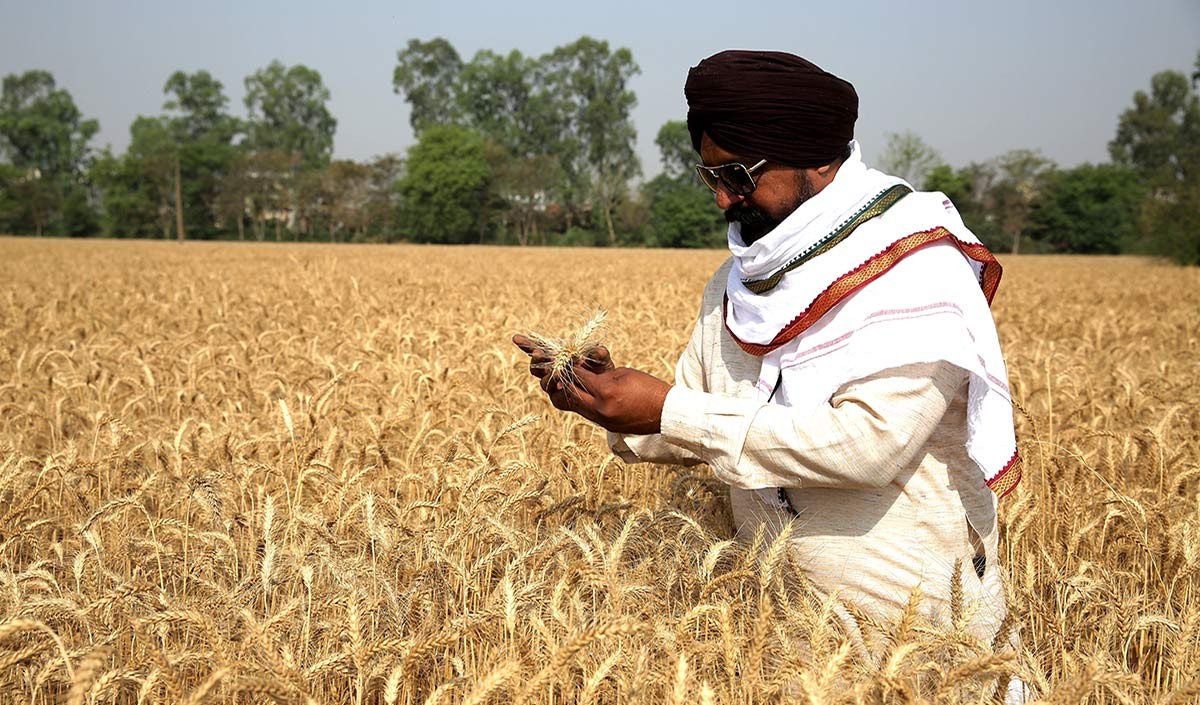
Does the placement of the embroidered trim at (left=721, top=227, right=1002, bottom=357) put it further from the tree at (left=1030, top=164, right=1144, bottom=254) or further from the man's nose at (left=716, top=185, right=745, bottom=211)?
the tree at (left=1030, top=164, right=1144, bottom=254)

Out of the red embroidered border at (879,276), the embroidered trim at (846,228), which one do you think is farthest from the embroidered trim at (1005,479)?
the embroidered trim at (846,228)

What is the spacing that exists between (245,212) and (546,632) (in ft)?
235

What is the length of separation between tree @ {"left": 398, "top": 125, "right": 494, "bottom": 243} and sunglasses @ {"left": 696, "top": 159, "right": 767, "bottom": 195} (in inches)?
2474

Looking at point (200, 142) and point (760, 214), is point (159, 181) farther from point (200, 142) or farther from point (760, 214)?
point (760, 214)

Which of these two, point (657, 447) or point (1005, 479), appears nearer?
point (1005, 479)

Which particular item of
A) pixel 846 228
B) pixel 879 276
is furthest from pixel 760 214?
pixel 879 276

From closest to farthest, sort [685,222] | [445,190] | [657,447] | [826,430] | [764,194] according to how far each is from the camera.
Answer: [826,430]
[764,194]
[657,447]
[685,222]
[445,190]

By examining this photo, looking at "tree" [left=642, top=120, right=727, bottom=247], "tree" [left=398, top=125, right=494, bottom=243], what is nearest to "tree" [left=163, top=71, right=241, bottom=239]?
"tree" [left=398, top=125, right=494, bottom=243]

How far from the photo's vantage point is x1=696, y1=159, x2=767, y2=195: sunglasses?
2002 mm

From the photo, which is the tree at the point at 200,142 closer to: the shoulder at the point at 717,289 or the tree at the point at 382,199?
the tree at the point at 382,199

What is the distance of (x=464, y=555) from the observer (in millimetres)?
2311

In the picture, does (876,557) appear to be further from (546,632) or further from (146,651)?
(146,651)

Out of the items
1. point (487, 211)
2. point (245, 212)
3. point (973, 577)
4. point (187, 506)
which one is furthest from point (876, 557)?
point (245, 212)

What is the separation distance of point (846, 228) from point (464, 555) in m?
1.28
